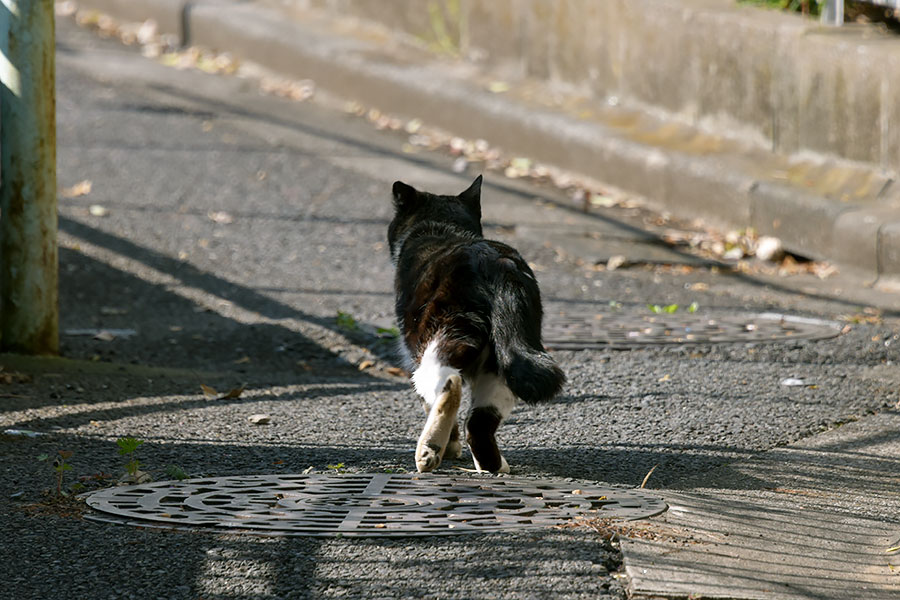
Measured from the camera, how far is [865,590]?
3.68m

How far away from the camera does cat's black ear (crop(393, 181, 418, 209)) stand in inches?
225

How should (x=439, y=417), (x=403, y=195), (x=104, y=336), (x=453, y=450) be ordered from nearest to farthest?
1. (x=439, y=417)
2. (x=453, y=450)
3. (x=403, y=195)
4. (x=104, y=336)

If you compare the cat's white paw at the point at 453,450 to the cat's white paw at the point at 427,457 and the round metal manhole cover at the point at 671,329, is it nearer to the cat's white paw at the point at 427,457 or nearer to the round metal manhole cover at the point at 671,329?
the cat's white paw at the point at 427,457

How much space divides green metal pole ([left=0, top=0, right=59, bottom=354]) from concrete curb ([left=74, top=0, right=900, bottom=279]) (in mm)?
4907

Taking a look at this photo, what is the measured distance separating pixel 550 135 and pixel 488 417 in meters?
6.36

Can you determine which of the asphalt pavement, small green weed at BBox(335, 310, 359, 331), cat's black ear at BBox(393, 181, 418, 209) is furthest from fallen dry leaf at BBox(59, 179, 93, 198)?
cat's black ear at BBox(393, 181, 418, 209)

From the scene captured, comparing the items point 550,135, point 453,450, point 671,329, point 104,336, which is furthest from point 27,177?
point 550,135

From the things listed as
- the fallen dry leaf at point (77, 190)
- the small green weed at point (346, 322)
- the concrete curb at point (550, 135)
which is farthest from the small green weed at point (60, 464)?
the concrete curb at point (550, 135)

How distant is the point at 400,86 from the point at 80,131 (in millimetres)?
2930

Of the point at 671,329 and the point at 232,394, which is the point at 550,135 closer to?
the point at 671,329

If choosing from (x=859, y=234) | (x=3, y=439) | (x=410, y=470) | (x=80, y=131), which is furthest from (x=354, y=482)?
(x=80, y=131)

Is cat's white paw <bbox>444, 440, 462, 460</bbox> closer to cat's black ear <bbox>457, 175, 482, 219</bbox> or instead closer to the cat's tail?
the cat's tail

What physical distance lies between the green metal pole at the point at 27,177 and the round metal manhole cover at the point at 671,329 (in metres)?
2.55

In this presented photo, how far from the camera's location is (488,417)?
469 cm
